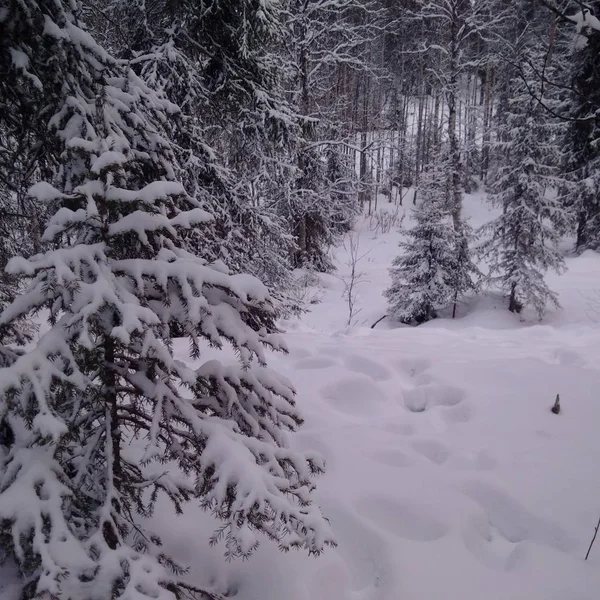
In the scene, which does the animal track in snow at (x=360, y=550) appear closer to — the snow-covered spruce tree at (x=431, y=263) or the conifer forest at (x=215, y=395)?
the conifer forest at (x=215, y=395)

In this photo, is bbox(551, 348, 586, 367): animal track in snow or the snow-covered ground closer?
the snow-covered ground

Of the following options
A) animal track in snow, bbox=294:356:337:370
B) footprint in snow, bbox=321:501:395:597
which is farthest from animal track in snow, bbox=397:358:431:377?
footprint in snow, bbox=321:501:395:597

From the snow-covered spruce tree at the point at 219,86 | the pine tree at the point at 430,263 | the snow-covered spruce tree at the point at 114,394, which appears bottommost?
the pine tree at the point at 430,263

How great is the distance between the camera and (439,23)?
15.2 metres

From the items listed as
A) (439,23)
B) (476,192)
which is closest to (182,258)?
(439,23)

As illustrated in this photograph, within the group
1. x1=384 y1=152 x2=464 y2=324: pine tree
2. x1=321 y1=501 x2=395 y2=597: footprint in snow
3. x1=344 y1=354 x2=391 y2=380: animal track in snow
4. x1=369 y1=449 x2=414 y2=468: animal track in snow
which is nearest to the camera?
x1=321 y1=501 x2=395 y2=597: footprint in snow

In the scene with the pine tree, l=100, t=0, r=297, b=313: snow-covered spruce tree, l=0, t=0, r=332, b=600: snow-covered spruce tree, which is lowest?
the pine tree

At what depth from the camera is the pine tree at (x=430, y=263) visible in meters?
11.1

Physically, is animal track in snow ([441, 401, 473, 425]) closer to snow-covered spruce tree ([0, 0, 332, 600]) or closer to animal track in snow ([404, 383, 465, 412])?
animal track in snow ([404, 383, 465, 412])

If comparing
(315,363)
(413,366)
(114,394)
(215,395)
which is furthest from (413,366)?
(114,394)

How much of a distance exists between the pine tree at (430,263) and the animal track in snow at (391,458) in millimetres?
8562

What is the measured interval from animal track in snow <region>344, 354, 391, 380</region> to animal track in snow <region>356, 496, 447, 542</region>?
1.79 m

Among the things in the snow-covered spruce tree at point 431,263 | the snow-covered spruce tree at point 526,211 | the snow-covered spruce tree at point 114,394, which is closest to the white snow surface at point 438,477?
the snow-covered spruce tree at point 114,394

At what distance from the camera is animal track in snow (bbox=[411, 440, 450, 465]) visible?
328 centimetres
